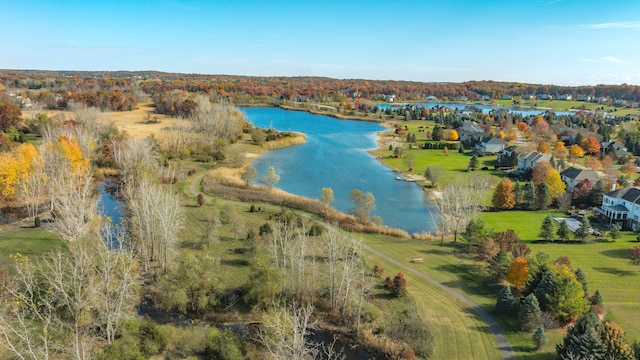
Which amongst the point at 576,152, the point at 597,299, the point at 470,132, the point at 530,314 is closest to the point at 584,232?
the point at 597,299

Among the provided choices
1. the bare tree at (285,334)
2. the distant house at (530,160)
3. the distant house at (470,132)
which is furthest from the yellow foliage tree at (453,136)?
the bare tree at (285,334)

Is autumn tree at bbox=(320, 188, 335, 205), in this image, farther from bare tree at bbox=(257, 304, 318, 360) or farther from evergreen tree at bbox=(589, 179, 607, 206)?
evergreen tree at bbox=(589, 179, 607, 206)

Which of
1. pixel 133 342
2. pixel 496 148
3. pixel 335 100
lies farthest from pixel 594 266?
pixel 335 100

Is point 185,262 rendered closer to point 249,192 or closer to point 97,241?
point 97,241

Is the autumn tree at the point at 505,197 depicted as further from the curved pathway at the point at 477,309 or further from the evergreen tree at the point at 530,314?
the evergreen tree at the point at 530,314

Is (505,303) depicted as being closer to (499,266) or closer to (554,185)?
(499,266)

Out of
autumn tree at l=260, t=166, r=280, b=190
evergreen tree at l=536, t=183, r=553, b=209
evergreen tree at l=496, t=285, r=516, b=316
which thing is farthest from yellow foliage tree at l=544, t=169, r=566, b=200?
autumn tree at l=260, t=166, r=280, b=190

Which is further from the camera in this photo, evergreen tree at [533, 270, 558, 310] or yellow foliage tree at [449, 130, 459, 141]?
yellow foliage tree at [449, 130, 459, 141]
